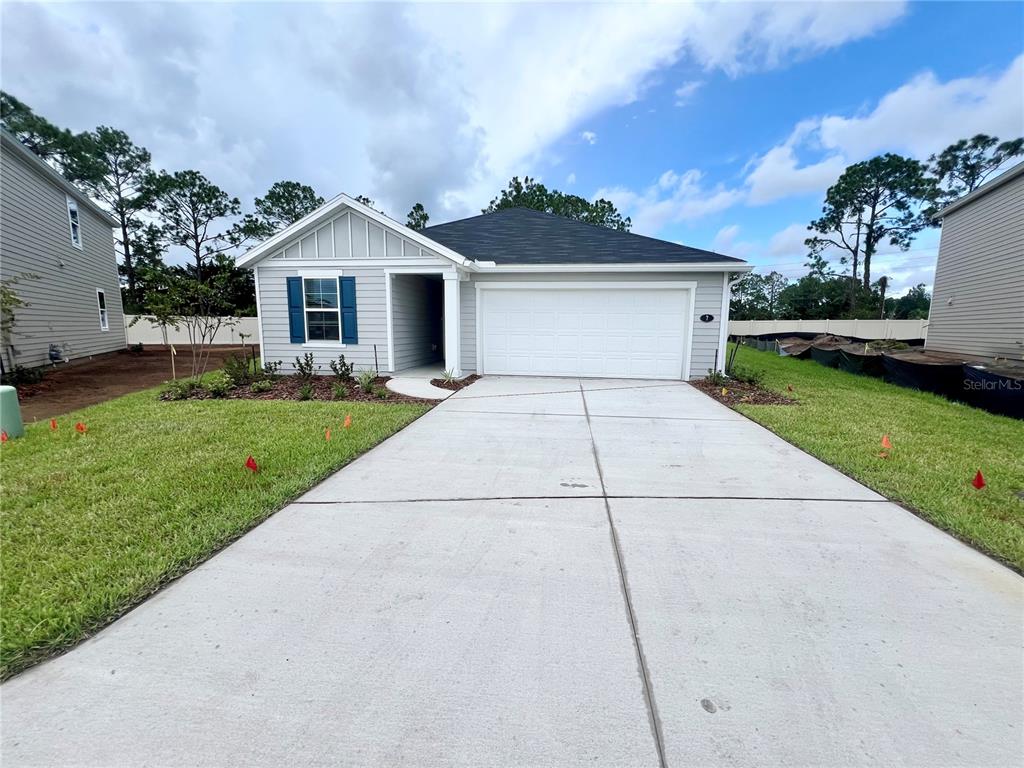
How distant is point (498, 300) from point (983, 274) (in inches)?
509

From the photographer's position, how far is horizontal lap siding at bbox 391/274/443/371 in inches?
360

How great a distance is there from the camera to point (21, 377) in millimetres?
8375

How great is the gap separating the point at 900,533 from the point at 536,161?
1585 centimetres

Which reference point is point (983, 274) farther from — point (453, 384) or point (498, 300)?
point (453, 384)

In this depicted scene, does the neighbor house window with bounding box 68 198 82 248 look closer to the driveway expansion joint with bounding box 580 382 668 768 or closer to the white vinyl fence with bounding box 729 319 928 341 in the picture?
the driveway expansion joint with bounding box 580 382 668 768

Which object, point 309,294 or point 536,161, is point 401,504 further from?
point 536,161

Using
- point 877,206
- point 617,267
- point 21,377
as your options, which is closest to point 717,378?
point 617,267

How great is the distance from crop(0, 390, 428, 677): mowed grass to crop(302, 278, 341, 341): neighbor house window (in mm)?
3573

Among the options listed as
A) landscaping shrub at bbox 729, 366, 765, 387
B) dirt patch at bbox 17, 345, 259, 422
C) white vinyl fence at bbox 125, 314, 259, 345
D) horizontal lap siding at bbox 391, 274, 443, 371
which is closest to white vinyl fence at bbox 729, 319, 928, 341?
landscaping shrub at bbox 729, 366, 765, 387

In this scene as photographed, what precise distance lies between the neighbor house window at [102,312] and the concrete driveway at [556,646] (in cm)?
1639

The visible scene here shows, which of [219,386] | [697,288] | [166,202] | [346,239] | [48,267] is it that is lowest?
[219,386]

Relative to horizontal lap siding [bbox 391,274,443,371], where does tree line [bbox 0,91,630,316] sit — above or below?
above

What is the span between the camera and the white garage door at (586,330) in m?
8.96

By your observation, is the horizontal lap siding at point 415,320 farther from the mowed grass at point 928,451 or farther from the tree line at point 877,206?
the tree line at point 877,206
